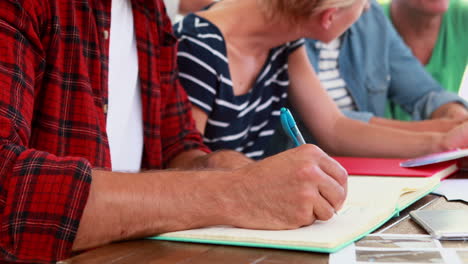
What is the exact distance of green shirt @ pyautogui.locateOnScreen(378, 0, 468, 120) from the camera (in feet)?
7.61

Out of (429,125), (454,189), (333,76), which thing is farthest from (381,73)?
(454,189)

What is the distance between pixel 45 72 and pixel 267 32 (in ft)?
2.31

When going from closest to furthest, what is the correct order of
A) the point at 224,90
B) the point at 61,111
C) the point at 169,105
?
the point at 61,111 → the point at 169,105 → the point at 224,90

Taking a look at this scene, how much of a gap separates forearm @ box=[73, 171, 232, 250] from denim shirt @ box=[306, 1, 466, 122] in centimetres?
129

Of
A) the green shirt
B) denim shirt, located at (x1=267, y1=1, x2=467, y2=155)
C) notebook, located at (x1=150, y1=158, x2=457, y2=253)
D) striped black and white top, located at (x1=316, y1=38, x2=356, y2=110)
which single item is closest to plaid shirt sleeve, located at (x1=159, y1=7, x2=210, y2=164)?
notebook, located at (x1=150, y1=158, x2=457, y2=253)

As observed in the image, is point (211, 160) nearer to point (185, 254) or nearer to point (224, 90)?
point (224, 90)

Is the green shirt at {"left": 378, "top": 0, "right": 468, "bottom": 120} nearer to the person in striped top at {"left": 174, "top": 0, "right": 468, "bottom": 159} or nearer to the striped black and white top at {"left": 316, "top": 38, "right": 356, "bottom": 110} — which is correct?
the striped black and white top at {"left": 316, "top": 38, "right": 356, "bottom": 110}

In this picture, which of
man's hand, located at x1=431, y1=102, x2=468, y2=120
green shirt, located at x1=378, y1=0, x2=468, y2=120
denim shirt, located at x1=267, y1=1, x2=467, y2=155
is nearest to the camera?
man's hand, located at x1=431, y1=102, x2=468, y2=120

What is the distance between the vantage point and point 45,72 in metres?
0.90

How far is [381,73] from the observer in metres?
2.09

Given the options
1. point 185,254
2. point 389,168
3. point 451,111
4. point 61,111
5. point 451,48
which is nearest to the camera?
point 185,254

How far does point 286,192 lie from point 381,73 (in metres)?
1.46

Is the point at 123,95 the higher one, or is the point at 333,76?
the point at 333,76

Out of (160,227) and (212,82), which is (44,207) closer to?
(160,227)
